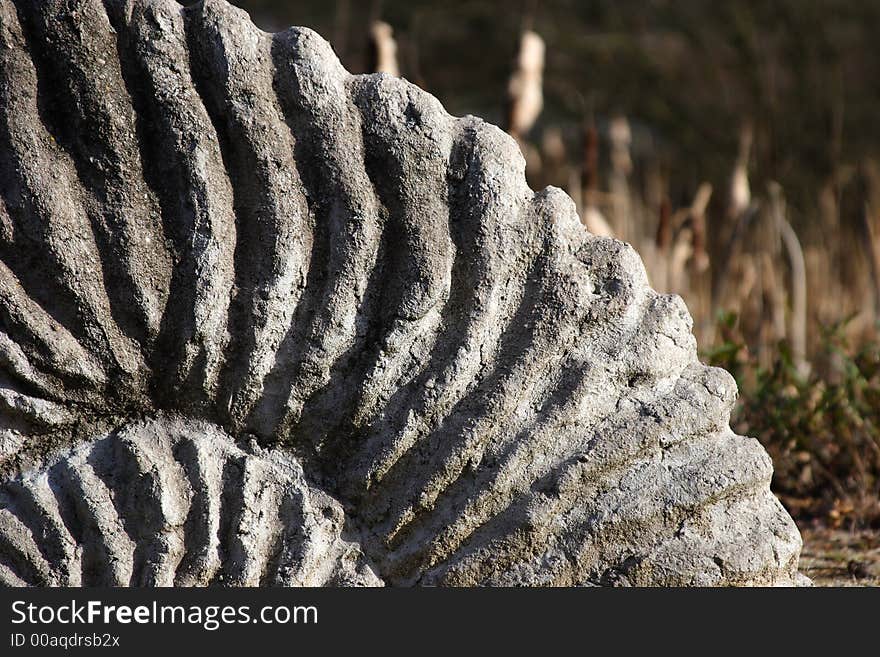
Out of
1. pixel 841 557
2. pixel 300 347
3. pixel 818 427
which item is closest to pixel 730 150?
pixel 818 427

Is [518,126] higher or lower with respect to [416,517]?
higher

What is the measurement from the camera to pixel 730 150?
7.01 metres

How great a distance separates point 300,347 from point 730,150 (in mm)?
5900

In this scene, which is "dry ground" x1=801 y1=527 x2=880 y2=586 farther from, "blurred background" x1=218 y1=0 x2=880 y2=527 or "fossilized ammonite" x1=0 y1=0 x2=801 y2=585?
"fossilized ammonite" x1=0 y1=0 x2=801 y2=585

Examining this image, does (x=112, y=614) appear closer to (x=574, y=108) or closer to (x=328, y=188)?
(x=328, y=188)

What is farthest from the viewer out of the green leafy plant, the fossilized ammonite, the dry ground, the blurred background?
the blurred background

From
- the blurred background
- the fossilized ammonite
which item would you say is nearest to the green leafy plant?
the blurred background

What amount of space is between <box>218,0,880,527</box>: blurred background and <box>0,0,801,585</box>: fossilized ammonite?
44.2 inches

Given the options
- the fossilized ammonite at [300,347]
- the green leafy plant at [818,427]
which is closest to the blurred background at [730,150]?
the green leafy plant at [818,427]

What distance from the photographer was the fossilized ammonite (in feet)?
5.13

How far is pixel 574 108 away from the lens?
7160 millimetres

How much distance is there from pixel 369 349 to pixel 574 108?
581 cm

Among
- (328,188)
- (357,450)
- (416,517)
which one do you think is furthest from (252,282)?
(416,517)

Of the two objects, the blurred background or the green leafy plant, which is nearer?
the green leafy plant
